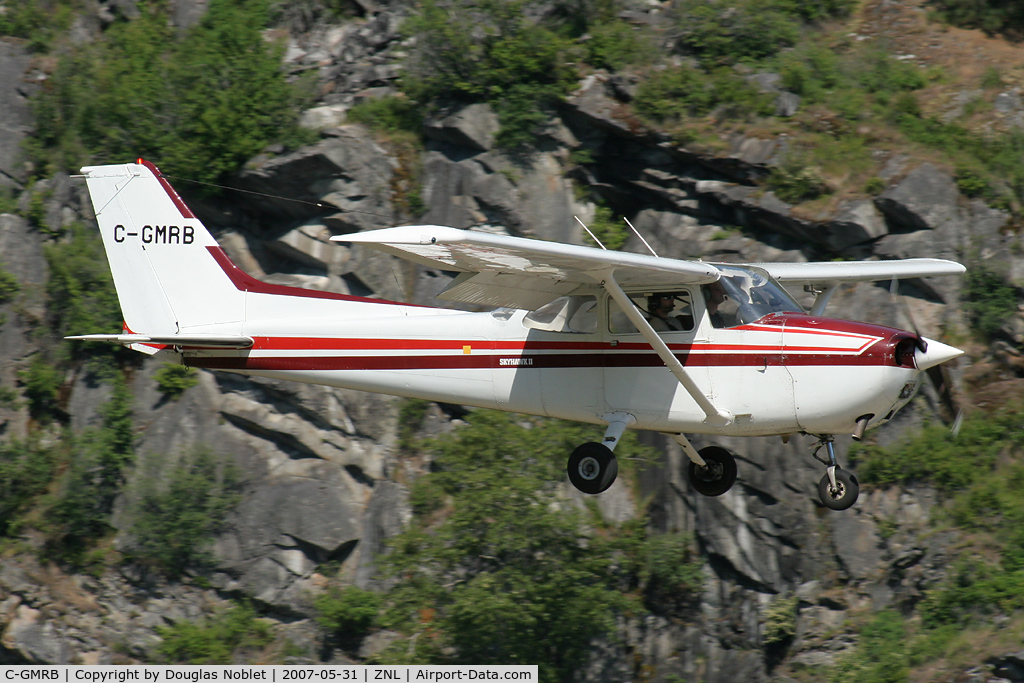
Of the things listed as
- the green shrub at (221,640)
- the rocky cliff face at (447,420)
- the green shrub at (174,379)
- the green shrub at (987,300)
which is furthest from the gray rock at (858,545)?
the green shrub at (174,379)

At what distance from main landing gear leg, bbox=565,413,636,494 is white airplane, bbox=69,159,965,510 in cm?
2

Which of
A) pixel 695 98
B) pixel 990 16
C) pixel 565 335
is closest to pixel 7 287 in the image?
pixel 695 98

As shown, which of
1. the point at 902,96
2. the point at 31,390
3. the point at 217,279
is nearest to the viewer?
the point at 217,279

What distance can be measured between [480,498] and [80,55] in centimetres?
1559

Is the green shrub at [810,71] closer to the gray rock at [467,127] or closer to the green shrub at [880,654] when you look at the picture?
the gray rock at [467,127]

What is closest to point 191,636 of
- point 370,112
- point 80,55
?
point 370,112

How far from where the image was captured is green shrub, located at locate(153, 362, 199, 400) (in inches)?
890

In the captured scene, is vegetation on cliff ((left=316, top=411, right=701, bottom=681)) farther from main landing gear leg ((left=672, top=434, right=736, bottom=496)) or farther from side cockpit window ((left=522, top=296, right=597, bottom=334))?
side cockpit window ((left=522, top=296, right=597, bottom=334))

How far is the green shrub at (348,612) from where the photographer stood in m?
21.8

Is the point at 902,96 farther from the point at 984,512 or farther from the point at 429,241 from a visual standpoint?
the point at 429,241

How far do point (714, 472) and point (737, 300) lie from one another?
6.99 feet

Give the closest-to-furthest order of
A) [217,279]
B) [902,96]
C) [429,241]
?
[429,241]
[217,279]
[902,96]

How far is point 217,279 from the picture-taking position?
11.9 m

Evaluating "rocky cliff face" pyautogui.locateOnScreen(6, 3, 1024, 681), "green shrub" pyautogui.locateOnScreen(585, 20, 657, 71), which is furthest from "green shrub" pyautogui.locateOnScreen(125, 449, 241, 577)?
"green shrub" pyautogui.locateOnScreen(585, 20, 657, 71)
